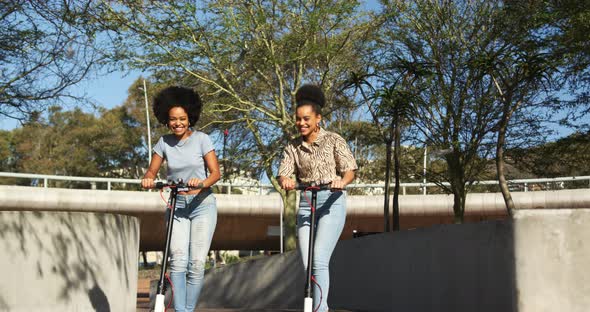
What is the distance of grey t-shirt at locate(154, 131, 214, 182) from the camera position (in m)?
6.78

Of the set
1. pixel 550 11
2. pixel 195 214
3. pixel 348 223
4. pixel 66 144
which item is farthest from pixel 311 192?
pixel 66 144

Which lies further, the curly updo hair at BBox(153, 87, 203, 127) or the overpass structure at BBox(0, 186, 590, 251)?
the overpass structure at BBox(0, 186, 590, 251)

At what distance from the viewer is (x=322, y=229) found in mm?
6648

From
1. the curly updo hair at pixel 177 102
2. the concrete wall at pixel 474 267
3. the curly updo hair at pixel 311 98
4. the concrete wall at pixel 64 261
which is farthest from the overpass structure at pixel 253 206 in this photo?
the curly updo hair at pixel 311 98

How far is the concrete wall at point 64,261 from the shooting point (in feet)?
24.3

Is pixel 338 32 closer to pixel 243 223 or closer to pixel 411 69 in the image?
pixel 411 69

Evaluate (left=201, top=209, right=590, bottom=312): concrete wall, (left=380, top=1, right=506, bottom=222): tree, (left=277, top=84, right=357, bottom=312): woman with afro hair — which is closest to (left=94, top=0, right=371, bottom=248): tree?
(left=380, top=1, right=506, bottom=222): tree

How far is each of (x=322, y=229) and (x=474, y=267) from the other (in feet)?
6.26

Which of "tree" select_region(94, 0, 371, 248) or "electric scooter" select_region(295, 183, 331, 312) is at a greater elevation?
"tree" select_region(94, 0, 371, 248)

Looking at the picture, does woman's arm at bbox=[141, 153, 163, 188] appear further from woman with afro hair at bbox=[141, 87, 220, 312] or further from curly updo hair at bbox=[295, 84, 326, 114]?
curly updo hair at bbox=[295, 84, 326, 114]

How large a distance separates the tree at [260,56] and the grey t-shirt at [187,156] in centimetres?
1584

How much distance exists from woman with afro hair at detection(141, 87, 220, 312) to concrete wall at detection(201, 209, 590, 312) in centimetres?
220

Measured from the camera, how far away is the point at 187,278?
22.2 feet

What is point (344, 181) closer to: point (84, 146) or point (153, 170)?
point (153, 170)
